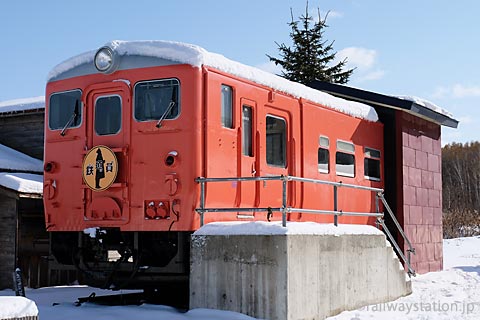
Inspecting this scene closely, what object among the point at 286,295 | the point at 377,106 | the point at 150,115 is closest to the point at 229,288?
the point at 286,295

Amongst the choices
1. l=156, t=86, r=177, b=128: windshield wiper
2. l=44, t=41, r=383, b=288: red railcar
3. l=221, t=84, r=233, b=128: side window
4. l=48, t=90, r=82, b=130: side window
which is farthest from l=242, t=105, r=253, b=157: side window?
l=48, t=90, r=82, b=130: side window

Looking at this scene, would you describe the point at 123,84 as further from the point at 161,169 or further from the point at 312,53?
the point at 312,53

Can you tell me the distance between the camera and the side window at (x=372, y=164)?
1451 centimetres

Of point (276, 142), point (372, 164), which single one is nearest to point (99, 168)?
point (276, 142)

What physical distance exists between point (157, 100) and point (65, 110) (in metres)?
1.83

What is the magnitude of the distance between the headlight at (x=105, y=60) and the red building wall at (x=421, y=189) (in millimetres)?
7521

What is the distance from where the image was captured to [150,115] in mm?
9984

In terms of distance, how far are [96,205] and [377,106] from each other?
793 cm

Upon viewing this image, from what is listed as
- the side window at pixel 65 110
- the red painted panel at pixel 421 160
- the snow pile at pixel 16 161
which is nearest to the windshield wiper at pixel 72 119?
the side window at pixel 65 110

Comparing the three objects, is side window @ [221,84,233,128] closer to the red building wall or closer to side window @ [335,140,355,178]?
side window @ [335,140,355,178]

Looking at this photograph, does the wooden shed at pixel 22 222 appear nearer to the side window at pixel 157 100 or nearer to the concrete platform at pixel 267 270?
the side window at pixel 157 100

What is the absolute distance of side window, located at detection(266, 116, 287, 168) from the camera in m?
11.0

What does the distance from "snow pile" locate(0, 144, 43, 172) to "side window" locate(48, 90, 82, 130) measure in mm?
4611

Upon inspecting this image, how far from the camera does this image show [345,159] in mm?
13562
